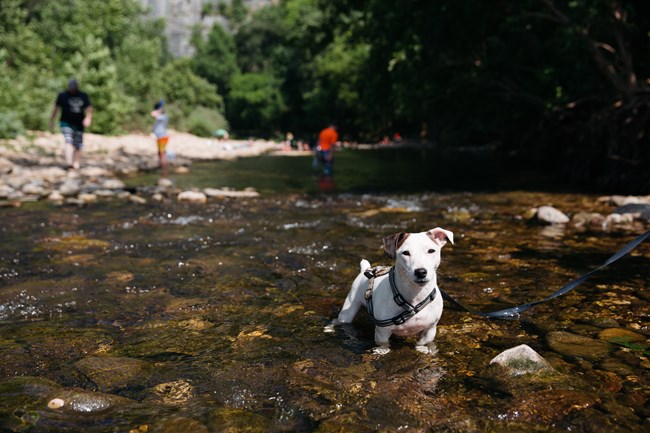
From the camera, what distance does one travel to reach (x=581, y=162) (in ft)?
55.7

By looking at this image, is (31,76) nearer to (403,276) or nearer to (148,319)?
(148,319)

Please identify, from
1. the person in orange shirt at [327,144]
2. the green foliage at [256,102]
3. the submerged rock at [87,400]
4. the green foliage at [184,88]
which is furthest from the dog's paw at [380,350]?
the green foliage at [256,102]

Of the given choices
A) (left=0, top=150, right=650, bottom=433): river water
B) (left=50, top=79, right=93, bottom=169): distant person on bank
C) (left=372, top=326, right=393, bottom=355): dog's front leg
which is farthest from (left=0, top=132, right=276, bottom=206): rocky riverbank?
(left=372, top=326, right=393, bottom=355): dog's front leg

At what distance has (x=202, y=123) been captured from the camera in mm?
53062

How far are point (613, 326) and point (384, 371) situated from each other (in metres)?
2.36

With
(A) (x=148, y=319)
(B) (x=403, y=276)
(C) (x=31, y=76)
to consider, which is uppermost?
(C) (x=31, y=76)

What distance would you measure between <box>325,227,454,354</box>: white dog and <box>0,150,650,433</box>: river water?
22cm

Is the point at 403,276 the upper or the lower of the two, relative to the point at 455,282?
upper

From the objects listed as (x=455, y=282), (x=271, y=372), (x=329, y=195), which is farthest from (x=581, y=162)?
(x=271, y=372)

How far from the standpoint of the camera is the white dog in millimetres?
4082

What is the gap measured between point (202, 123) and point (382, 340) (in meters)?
51.2

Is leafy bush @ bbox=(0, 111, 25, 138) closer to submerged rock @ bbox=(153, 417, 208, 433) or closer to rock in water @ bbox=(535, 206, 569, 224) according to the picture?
rock in water @ bbox=(535, 206, 569, 224)

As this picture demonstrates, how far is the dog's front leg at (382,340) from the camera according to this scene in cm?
441

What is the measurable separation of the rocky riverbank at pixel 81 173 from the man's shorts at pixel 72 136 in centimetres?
96
